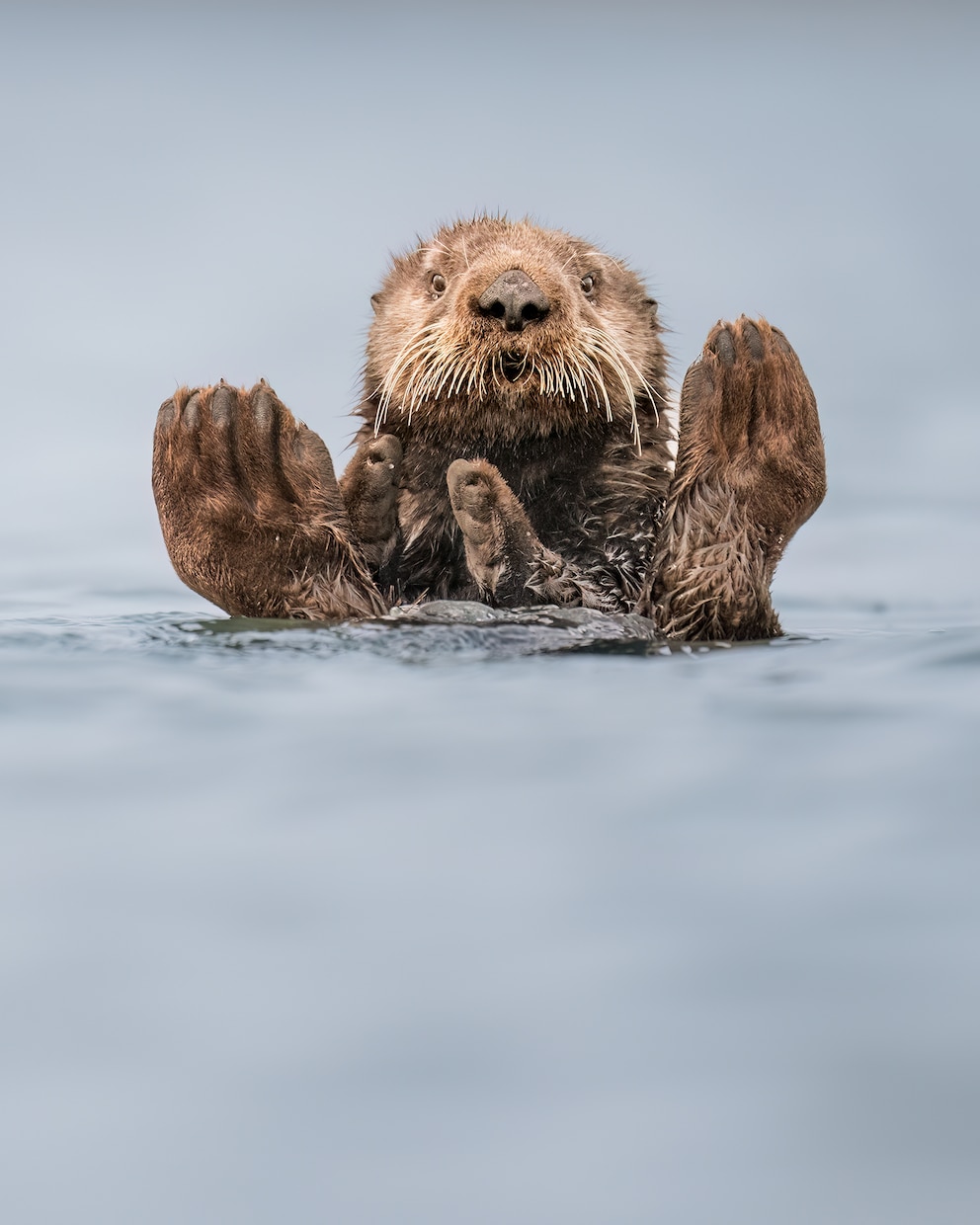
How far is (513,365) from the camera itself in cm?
381

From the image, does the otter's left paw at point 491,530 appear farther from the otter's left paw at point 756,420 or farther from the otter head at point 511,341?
the otter's left paw at point 756,420

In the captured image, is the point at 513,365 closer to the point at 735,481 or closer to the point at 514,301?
the point at 514,301

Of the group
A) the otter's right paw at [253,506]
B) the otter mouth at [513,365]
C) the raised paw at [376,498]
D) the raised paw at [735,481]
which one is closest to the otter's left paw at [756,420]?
the raised paw at [735,481]

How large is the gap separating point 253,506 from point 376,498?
1.36ft

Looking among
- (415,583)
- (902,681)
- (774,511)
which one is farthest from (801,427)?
(415,583)

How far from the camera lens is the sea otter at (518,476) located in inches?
150

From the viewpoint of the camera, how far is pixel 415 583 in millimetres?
4215

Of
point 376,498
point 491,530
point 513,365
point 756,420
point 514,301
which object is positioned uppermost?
point 514,301

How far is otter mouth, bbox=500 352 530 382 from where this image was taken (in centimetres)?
379

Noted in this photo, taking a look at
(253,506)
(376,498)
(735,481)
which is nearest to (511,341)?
(376,498)

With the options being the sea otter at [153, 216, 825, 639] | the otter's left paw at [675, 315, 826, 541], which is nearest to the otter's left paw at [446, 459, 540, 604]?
the sea otter at [153, 216, 825, 639]

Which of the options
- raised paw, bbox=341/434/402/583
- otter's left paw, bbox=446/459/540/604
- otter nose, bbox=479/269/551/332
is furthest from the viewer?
raised paw, bbox=341/434/402/583

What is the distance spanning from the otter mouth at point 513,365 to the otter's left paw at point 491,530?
32 cm

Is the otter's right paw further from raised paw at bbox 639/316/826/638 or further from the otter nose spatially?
raised paw at bbox 639/316/826/638
